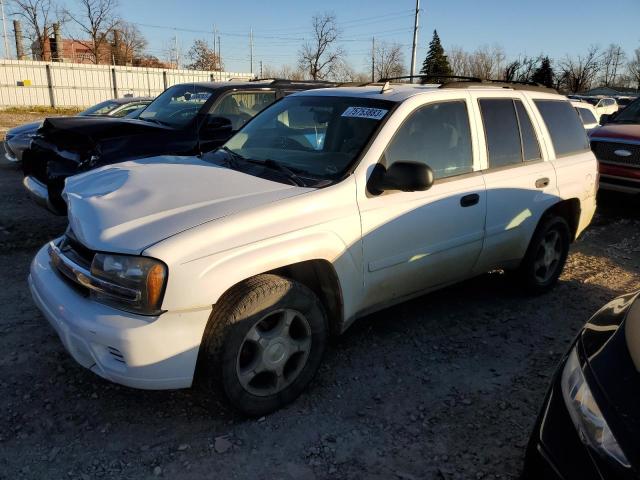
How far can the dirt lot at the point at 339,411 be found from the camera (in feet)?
8.43

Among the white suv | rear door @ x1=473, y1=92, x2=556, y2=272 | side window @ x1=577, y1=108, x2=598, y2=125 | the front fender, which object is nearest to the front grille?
side window @ x1=577, y1=108, x2=598, y2=125

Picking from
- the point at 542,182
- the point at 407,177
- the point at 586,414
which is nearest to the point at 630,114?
the point at 542,182

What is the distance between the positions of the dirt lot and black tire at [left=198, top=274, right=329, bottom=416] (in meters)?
0.14

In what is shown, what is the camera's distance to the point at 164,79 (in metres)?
33.9

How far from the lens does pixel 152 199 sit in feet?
9.50

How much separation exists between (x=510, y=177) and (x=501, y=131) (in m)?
0.37

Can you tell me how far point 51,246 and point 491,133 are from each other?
10.4 feet

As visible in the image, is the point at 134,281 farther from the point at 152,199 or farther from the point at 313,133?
the point at 313,133

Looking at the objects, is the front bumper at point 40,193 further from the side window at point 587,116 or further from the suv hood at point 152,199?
the side window at point 587,116

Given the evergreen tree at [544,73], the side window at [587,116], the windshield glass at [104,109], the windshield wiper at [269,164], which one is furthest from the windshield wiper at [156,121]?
the evergreen tree at [544,73]

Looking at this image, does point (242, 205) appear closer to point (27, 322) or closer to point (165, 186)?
point (165, 186)

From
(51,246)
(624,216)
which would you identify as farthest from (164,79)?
(51,246)

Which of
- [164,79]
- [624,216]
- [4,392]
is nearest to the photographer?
[4,392]

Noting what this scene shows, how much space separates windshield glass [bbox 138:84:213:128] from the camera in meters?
6.58
